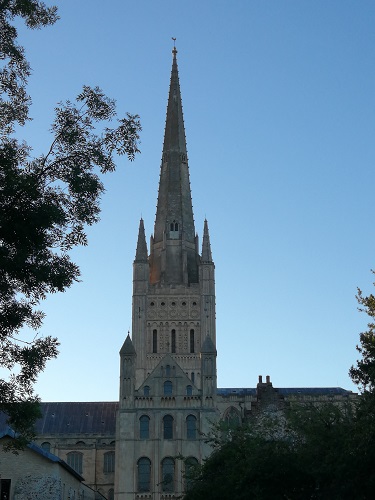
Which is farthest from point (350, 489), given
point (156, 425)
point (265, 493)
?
point (156, 425)

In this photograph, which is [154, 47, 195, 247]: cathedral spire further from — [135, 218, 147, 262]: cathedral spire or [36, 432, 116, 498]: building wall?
[36, 432, 116, 498]: building wall

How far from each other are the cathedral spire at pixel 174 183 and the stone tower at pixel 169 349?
0.40ft

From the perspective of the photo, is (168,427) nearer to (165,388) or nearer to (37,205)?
(165,388)

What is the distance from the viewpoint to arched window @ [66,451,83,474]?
3187 inches

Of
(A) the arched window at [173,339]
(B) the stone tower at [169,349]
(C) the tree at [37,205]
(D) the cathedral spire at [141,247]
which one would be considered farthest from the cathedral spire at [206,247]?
(C) the tree at [37,205]

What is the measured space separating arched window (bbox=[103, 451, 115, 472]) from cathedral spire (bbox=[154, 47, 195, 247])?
86.4ft

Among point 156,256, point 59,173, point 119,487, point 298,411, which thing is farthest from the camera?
point 156,256

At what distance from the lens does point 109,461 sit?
81250mm

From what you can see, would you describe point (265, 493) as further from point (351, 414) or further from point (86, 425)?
point (86, 425)

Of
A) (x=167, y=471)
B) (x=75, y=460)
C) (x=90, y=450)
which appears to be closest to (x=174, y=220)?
(x=90, y=450)

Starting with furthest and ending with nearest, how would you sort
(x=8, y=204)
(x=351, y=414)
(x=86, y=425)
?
(x=86, y=425) → (x=351, y=414) → (x=8, y=204)

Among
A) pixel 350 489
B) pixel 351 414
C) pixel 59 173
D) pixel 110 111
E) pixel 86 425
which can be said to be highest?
pixel 86 425

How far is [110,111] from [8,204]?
4120 mm

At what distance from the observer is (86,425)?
8494 centimetres
